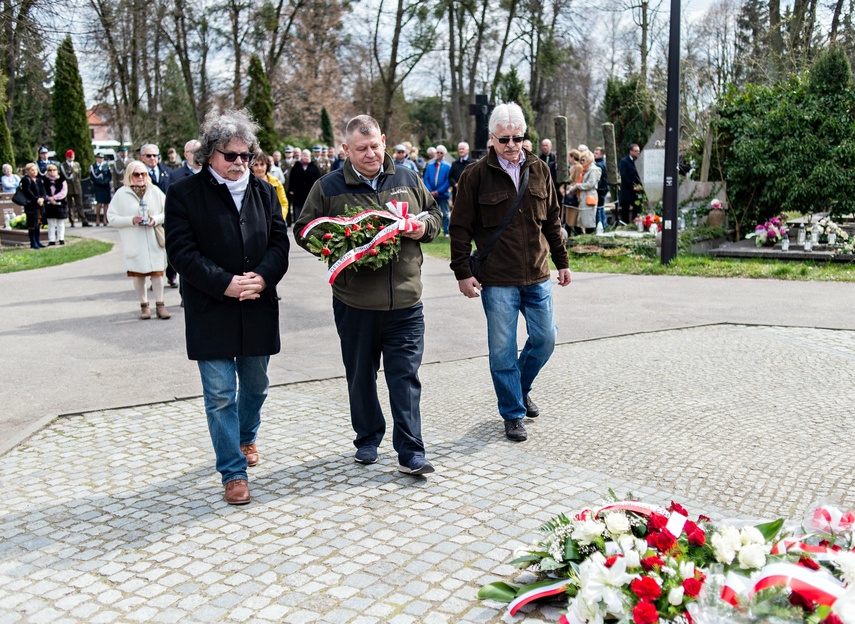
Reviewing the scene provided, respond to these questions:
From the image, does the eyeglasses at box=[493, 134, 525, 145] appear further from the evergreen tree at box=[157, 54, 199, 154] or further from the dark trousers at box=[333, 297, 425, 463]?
the evergreen tree at box=[157, 54, 199, 154]

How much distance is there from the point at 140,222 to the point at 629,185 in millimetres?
12701

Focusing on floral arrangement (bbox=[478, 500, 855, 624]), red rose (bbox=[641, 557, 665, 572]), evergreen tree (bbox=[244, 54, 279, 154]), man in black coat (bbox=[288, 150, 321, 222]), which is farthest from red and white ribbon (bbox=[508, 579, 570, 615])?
evergreen tree (bbox=[244, 54, 279, 154])

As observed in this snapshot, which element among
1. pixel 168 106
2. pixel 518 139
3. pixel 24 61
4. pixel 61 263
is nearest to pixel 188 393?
pixel 518 139

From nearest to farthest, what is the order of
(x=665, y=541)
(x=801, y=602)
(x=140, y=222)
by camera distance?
(x=801, y=602) → (x=665, y=541) → (x=140, y=222)

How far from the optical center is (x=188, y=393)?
6.88m

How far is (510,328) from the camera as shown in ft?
18.5

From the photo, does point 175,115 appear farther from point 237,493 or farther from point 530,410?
point 237,493

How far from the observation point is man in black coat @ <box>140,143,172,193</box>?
35.2 ft

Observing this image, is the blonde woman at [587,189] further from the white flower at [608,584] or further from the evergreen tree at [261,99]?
the evergreen tree at [261,99]

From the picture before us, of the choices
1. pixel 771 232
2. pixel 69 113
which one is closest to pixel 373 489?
pixel 771 232

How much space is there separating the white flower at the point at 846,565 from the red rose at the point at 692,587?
0.44 m

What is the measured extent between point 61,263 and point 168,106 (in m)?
25.5

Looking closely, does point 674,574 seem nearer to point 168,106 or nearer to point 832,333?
point 832,333

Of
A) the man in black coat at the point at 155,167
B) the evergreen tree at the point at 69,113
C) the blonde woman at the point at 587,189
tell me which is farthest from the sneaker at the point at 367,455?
the evergreen tree at the point at 69,113
